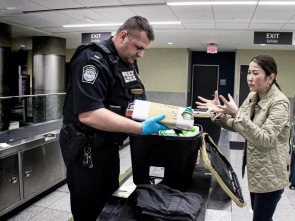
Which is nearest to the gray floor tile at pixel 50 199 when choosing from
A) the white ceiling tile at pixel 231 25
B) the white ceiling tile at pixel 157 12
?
the white ceiling tile at pixel 157 12

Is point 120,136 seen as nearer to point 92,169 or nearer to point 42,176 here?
point 92,169

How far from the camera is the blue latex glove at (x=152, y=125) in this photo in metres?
1.18

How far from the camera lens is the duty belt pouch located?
1377 mm

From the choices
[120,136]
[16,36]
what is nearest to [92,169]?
[120,136]

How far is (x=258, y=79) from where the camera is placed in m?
1.79

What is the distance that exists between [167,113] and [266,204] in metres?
1.08

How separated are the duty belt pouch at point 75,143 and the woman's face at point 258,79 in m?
1.11

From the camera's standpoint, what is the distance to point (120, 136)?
57.7 inches

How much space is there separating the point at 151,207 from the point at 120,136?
504mm

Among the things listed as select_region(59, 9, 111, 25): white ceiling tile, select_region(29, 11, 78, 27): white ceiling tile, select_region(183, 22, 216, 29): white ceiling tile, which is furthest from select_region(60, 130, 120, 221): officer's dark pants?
select_region(183, 22, 216, 29): white ceiling tile

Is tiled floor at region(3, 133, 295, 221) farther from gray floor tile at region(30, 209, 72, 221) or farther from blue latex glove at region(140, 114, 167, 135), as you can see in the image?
blue latex glove at region(140, 114, 167, 135)

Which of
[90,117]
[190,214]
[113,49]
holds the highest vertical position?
[113,49]

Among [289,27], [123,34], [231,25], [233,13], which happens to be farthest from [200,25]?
[123,34]

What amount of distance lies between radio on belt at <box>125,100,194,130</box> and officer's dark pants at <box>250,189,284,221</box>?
0.96 m
